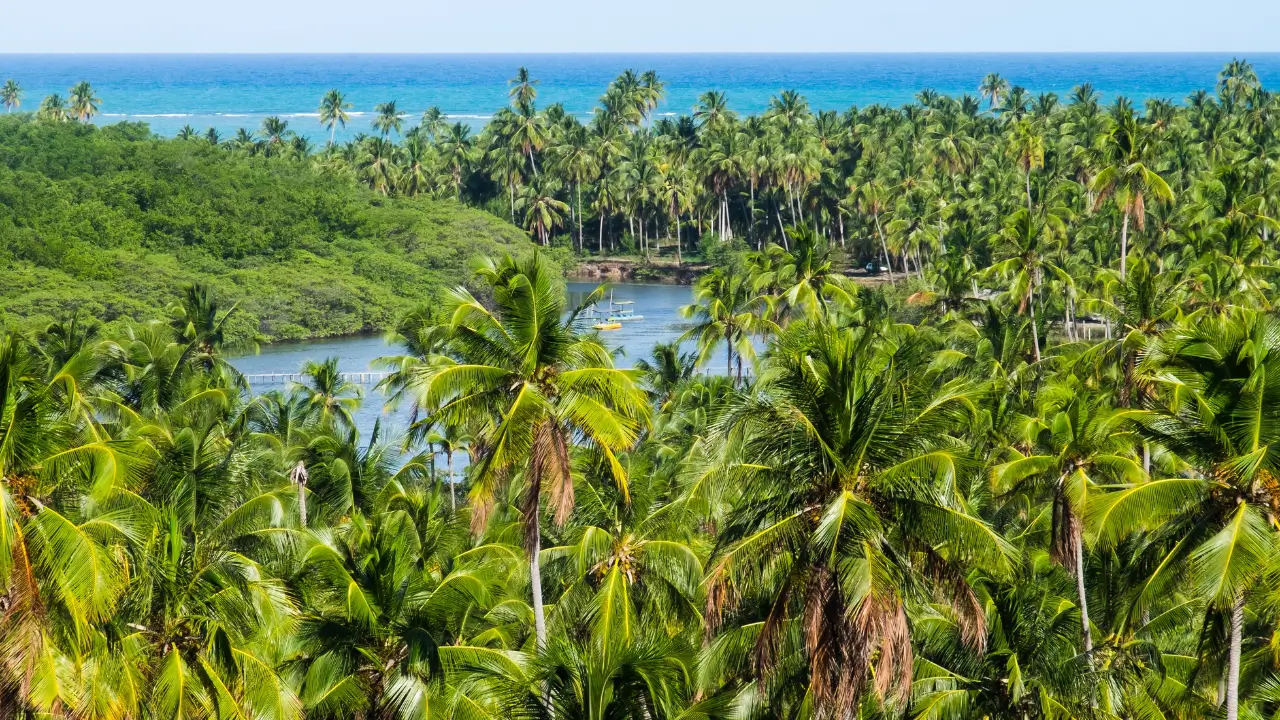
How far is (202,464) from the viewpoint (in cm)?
2303

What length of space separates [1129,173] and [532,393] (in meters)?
35.5

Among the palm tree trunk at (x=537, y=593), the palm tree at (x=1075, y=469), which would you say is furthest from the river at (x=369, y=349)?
the palm tree trunk at (x=537, y=593)

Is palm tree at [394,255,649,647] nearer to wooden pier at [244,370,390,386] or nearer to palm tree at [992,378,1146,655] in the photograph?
palm tree at [992,378,1146,655]

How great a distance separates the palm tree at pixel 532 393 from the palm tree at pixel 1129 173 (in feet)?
112

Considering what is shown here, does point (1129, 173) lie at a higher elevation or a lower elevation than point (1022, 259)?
higher

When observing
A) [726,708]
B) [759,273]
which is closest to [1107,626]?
[726,708]

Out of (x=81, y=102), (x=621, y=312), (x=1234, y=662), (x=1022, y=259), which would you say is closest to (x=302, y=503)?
(x=1234, y=662)

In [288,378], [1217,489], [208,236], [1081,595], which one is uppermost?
[1217,489]

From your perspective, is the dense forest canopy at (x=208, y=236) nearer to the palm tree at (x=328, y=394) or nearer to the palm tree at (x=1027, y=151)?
the palm tree at (x=328, y=394)

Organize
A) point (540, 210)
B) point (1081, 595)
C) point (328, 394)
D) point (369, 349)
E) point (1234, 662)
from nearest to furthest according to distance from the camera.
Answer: point (1234, 662)
point (1081, 595)
point (328, 394)
point (369, 349)
point (540, 210)

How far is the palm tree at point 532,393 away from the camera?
65.4 feet

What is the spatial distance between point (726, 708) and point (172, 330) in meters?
32.6

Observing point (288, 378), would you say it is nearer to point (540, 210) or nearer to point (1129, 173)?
point (540, 210)

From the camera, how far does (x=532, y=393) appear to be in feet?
65.4
